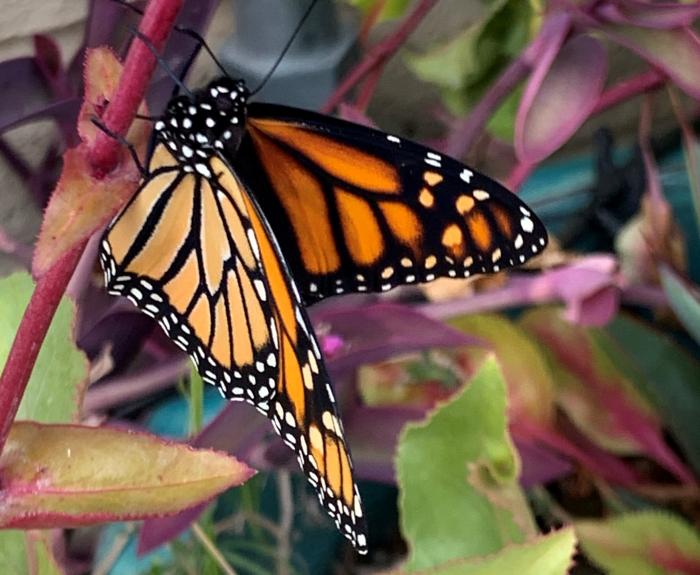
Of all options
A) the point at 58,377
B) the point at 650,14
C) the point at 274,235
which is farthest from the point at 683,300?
Answer: the point at 58,377

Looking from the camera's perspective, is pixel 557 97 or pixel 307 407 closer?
pixel 307 407

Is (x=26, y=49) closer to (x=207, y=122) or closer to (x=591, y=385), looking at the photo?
(x=207, y=122)

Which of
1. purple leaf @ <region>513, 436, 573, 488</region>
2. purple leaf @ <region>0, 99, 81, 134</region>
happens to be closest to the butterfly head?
purple leaf @ <region>0, 99, 81, 134</region>

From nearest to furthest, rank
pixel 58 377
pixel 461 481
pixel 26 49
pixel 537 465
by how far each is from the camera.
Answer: pixel 58 377, pixel 461 481, pixel 537 465, pixel 26 49

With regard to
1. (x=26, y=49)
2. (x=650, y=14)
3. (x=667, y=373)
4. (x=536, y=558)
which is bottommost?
(x=26, y=49)

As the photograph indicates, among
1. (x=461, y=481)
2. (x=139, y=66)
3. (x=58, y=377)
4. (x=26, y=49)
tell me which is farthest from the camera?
(x=26, y=49)

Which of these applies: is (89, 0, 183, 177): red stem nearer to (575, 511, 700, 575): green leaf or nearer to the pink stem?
(575, 511, 700, 575): green leaf

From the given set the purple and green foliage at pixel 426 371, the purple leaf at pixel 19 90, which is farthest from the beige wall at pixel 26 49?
the purple leaf at pixel 19 90

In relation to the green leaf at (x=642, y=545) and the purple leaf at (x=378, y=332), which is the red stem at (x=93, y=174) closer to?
the purple leaf at (x=378, y=332)
